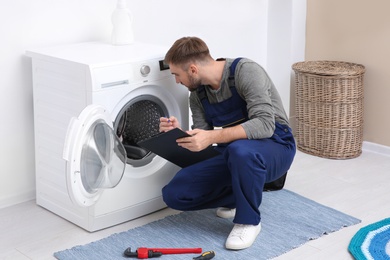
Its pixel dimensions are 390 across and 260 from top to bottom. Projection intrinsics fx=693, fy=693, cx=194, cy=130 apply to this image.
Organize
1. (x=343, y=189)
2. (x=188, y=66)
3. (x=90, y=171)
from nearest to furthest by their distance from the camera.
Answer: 1. (x=90, y=171)
2. (x=188, y=66)
3. (x=343, y=189)

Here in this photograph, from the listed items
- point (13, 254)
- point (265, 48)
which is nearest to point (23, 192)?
point (13, 254)

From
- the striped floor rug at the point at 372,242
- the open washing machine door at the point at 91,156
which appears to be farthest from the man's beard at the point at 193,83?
the striped floor rug at the point at 372,242

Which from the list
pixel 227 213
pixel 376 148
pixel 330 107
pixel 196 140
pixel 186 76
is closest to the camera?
pixel 196 140

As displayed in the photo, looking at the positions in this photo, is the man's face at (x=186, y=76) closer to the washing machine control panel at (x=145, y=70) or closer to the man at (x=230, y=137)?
the man at (x=230, y=137)

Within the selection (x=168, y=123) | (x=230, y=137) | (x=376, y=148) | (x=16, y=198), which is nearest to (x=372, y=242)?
(x=230, y=137)

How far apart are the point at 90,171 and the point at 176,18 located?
144cm

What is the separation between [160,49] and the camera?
3303 mm

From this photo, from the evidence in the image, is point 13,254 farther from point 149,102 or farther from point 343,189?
point 343,189

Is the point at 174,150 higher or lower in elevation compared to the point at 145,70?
lower

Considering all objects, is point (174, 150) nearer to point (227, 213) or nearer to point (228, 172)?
point (228, 172)

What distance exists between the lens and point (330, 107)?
4.06 m

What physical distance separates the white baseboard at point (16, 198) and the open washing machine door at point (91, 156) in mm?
751

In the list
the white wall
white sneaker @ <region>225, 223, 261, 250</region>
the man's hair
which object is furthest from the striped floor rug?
the white wall

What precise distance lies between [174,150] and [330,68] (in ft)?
4.60
